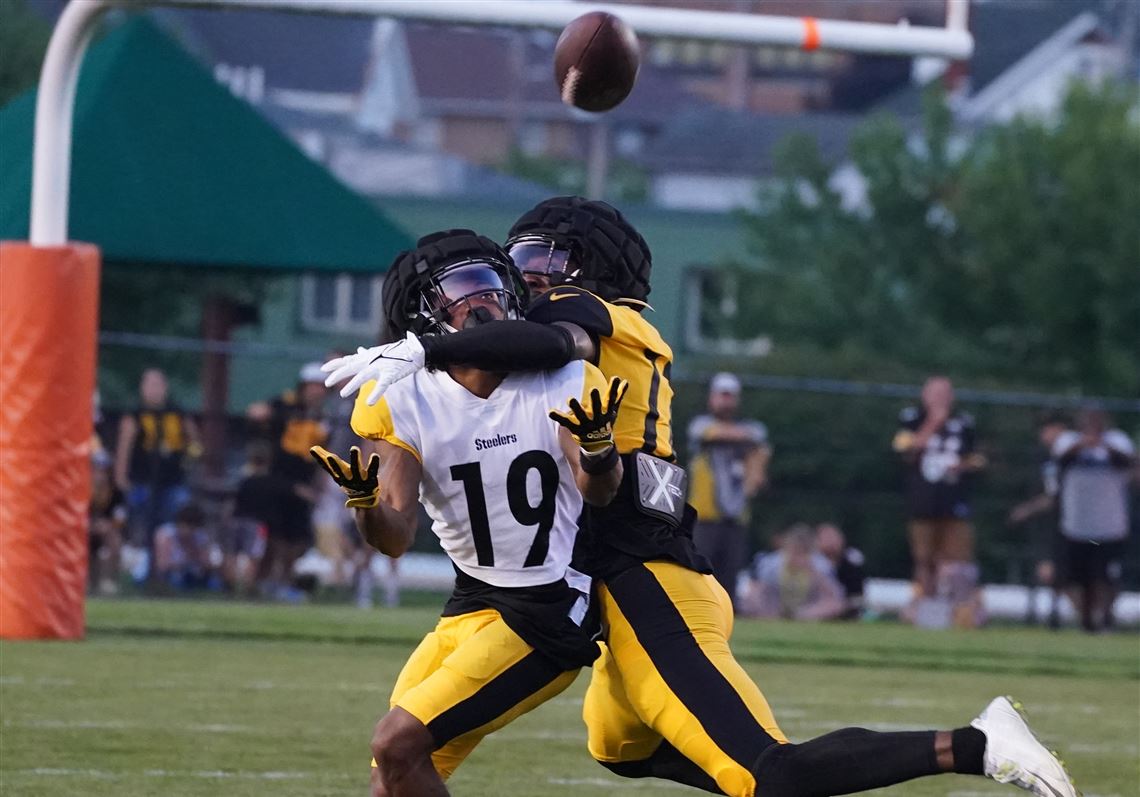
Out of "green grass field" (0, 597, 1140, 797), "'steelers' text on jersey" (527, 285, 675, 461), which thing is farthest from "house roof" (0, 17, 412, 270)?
"'steelers' text on jersey" (527, 285, 675, 461)

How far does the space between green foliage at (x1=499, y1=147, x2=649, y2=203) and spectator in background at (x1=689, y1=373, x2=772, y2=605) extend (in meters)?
31.3

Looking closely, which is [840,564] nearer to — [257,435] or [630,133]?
[257,435]

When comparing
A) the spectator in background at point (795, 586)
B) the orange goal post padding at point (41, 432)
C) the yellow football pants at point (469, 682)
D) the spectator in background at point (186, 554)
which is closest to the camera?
the yellow football pants at point (469, 682)

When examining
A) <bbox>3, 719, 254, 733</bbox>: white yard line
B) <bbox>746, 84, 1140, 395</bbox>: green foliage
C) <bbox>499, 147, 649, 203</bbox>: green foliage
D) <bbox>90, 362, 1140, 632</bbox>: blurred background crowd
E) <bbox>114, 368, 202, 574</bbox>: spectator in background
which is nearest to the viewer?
<bbox>3, 719, 254, 733</bbox>: white yard line

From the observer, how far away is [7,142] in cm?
1229

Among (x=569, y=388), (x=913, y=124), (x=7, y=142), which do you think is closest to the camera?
(x=569, y=388)

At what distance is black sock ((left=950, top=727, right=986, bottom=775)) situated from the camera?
4309mm

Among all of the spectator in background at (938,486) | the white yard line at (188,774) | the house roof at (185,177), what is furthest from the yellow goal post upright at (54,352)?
the spectator in background at (938,486)

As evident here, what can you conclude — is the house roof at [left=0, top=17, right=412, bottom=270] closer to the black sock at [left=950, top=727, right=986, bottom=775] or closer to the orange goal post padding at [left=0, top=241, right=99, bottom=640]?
the orange goal post padding at [left=0, top=241, right=99, bottom=640]

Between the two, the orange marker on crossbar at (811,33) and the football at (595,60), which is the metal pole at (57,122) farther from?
the football at (595,60)

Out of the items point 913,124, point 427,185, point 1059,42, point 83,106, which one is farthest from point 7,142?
point 1059,42

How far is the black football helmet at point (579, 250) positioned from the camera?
493 centimetres

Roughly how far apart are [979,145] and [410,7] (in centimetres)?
2217

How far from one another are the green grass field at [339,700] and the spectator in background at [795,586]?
3.29 feet
